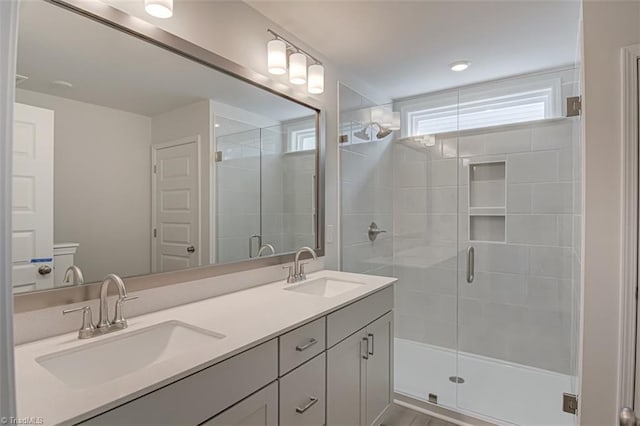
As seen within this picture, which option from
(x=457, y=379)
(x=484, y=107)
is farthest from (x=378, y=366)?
(x=484, y=107)

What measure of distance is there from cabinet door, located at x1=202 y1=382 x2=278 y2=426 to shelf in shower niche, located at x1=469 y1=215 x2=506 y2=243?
2440 millimetres

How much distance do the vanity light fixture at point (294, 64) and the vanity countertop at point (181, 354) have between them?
1217mm

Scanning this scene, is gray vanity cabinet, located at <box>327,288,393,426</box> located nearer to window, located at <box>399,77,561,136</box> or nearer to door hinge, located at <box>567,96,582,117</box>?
door hinge, located at <box>567,96,582,117</box>

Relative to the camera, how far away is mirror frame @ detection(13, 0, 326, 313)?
109cm

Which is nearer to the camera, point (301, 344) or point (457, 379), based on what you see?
point (301, 344)

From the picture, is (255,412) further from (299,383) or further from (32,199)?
(32,199)

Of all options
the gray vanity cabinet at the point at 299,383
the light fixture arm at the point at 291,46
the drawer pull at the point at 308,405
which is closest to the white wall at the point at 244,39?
the light fixture arm at the point at 291,46

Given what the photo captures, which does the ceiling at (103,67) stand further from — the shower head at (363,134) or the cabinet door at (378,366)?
the cabinet door at (378,366)

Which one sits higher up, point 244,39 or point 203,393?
point 244,39

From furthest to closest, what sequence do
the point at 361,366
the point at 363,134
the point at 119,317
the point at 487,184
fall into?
the point at 487,184
the point at 363,134
the point at 361,366
the point at 119,317

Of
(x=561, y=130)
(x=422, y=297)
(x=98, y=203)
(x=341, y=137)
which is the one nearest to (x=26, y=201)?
(x=98, y=203)

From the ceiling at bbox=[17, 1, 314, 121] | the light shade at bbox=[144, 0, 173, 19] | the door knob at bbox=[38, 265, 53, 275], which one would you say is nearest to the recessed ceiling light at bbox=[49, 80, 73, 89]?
the ceiling at bbox=[17, 1, 314, 121]

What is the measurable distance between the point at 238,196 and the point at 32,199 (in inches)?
35.3

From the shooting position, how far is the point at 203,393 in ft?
3.04
